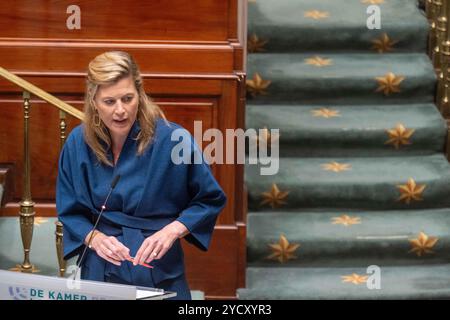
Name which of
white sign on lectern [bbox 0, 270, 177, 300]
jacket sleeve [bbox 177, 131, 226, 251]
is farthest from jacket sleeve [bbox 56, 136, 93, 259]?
white sign on lectern [bbox 0, 270, 177, 300]

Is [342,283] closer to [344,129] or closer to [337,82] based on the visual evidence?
[344,129]

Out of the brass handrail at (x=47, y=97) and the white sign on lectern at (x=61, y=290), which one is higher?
the brass handrail at (x=47, y=97)

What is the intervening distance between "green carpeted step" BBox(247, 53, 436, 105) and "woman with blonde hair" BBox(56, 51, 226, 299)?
9.96 feet

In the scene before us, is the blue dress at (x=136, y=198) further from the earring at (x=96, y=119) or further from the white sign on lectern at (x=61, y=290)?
the white sign on lectern at (x=61, y=290)

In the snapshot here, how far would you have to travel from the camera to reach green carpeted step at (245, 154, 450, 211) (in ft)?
20.4

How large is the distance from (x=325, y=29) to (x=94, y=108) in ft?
11.8

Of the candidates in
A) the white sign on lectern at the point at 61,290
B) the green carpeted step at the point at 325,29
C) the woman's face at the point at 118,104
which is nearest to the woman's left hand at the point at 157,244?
the woman's face at the point at 118,104

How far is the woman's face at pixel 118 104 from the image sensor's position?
3.66 meters

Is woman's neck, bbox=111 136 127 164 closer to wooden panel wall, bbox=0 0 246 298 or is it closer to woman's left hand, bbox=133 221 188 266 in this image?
woman's left hand, bbox=133 221 188 266

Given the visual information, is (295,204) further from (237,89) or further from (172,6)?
(172,6)
